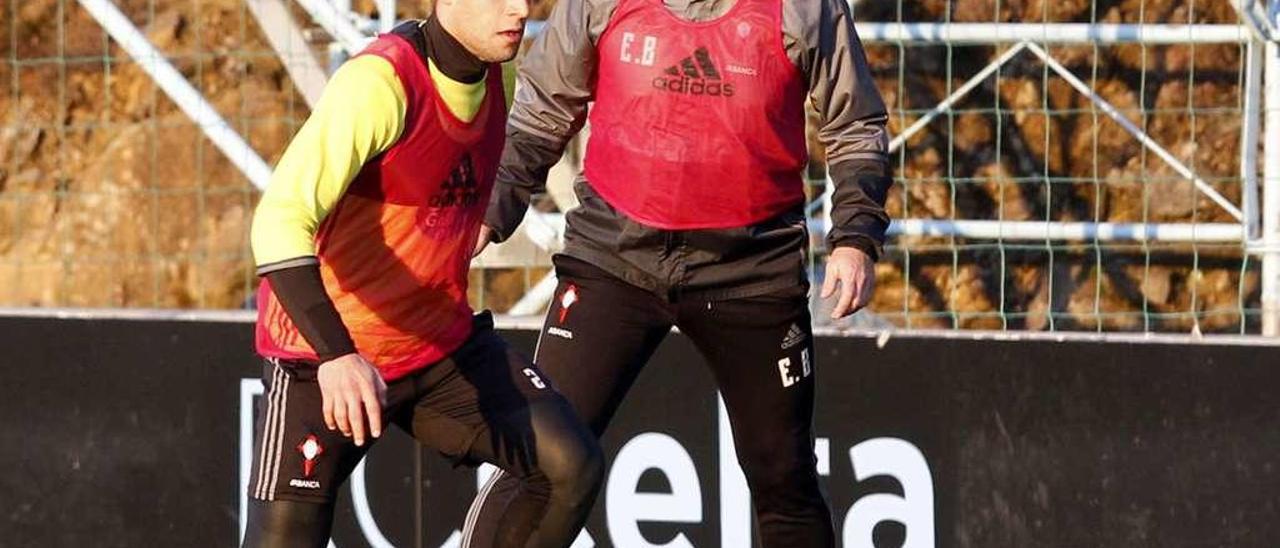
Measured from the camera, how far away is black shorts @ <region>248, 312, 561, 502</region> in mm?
4918

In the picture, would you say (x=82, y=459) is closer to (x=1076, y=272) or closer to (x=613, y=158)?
(x=613, y=158)

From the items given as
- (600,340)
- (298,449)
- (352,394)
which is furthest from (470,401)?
(352,394)

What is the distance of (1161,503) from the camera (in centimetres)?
635

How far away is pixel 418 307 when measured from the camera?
500 centimetres

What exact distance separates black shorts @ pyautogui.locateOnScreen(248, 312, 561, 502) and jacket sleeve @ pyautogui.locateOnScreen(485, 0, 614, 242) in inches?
19.9

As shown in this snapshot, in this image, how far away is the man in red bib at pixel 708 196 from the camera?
5293mm

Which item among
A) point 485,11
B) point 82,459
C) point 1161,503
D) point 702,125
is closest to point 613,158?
point 702,125

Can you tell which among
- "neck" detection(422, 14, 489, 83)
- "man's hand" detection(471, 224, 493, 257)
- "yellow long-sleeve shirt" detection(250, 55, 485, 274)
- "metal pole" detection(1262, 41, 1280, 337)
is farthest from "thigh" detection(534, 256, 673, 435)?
"metal pole" detection(1262, 41, 1280, 337)

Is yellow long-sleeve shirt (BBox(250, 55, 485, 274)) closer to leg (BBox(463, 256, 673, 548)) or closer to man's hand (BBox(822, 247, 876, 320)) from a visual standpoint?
leg (BBox(463, 256, 673, 548))

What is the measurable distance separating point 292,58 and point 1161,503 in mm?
3119

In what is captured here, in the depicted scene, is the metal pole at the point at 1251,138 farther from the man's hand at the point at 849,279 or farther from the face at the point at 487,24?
the face at the point at 487,24

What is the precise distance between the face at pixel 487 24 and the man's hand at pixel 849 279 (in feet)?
2.94

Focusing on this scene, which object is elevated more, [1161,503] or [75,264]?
[75,264]

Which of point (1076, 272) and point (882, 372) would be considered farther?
point (1076, 272)
